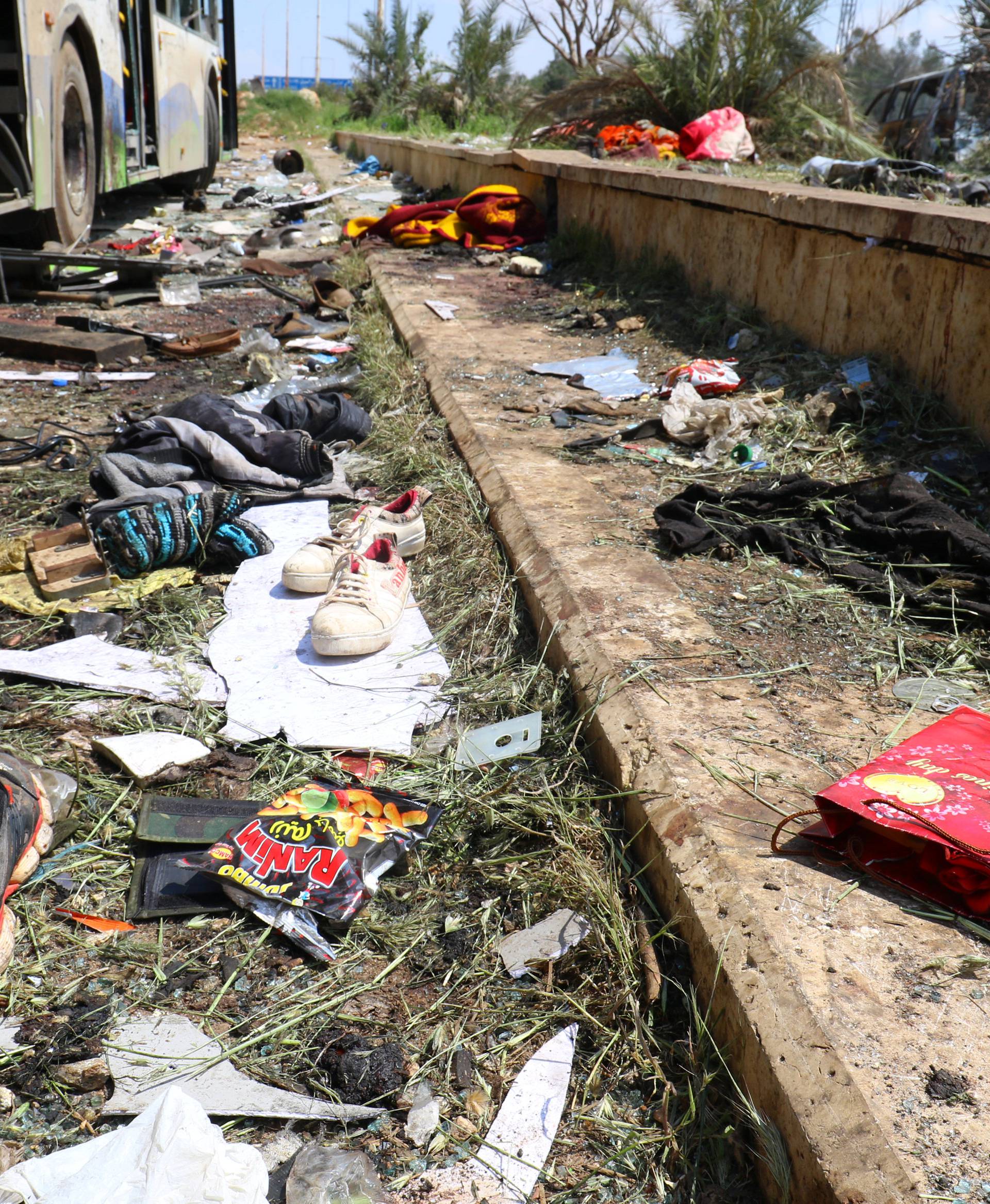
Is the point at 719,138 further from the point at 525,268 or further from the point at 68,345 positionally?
the point at 68,345

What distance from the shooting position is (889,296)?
3723 mm

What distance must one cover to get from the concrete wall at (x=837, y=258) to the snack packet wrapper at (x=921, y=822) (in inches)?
78.9

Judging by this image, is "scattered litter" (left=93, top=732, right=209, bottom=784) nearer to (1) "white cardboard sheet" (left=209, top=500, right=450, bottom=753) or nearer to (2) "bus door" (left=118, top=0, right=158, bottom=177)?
(1) "white cardboard sheet" (left=209, top=500, right=450, bottom=753)

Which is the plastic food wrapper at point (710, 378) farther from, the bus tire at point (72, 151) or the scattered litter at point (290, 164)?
the scattered litter at point (290, 164)

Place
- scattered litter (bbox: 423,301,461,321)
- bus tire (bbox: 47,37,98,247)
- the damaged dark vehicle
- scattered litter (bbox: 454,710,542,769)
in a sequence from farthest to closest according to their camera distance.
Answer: the damaged dark vehicle → bus tire (bbox: 47,37,98,247) → scattered litter (bbox: 423,301,461,321) → scattered litter (bbox: 454,710,542,769)

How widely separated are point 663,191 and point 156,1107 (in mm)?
5746

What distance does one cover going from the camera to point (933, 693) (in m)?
1.99

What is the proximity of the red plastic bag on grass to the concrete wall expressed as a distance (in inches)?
81.9

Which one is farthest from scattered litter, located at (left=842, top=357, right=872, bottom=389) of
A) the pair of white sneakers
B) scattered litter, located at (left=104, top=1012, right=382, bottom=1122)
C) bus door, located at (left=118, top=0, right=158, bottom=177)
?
bus door, located at (left=118, top=0, right=158, bottom=177)

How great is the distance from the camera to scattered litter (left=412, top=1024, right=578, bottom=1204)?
120 centimetres

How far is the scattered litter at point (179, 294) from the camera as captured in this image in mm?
6777

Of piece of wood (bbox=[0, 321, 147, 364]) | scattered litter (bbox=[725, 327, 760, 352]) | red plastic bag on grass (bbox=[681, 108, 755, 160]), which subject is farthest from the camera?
red plastic bag on grass (bbox=[681, 108, 755, 160])

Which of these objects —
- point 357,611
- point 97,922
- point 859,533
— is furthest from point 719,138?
point 97,922

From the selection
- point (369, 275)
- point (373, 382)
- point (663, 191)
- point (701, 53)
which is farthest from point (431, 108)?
point (373, 382)
